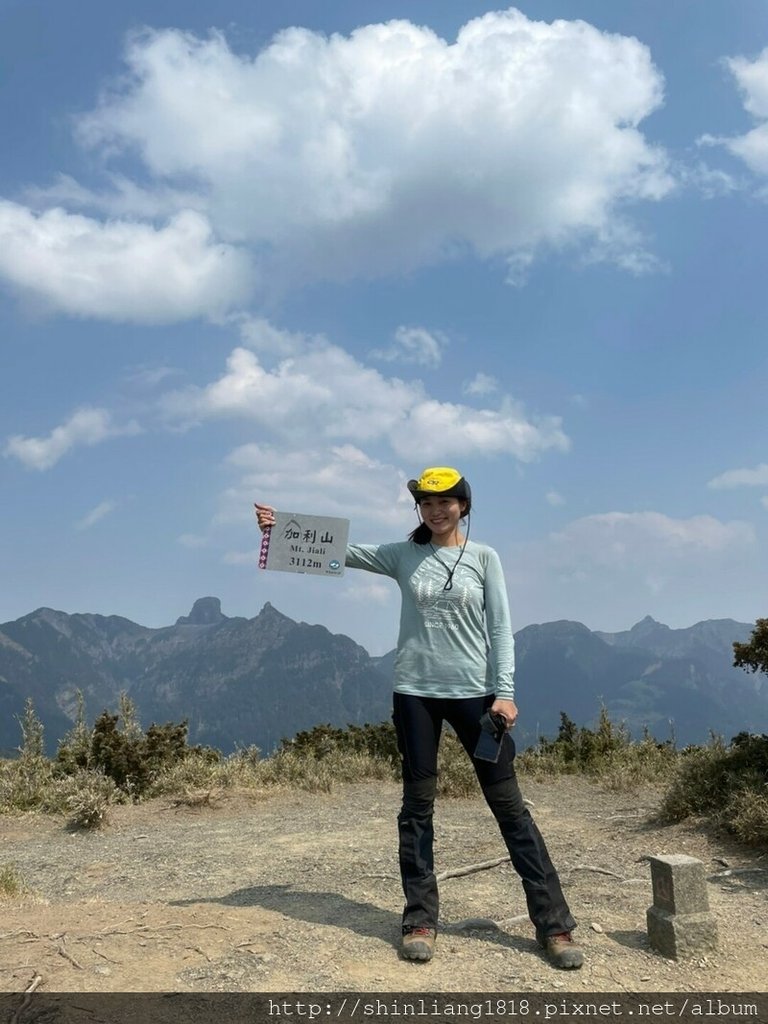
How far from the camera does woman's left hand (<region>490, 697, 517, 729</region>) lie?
377cm

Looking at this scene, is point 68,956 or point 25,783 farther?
point 25,783

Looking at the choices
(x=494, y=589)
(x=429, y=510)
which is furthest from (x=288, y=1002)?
(x=429, y=510)

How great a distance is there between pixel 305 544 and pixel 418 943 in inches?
88.0

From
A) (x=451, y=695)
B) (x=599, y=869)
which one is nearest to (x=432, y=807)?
(x=451, y=695)

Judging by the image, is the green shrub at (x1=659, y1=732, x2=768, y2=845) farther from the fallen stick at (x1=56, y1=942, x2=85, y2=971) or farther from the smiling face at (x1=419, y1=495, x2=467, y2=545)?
the fallen stick at (x1=56, y1=942, x2=85, y2=971)

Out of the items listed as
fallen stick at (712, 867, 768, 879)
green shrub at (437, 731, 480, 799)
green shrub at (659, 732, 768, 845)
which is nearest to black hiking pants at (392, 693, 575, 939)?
fallen stick at (712, 867, 768, 879)

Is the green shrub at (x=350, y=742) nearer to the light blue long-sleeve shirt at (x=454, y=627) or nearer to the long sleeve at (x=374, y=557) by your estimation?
the long sleeve at (x=374, y=557)

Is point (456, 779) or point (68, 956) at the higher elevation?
point (68, 956)

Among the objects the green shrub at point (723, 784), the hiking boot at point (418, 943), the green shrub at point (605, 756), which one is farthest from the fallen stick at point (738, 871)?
the green shrub at point (605, 756)

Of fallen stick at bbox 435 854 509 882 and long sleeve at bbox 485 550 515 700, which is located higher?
long sleeve at bbox 485 550 515 700

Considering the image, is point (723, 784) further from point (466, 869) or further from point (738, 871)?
point (466, 869)

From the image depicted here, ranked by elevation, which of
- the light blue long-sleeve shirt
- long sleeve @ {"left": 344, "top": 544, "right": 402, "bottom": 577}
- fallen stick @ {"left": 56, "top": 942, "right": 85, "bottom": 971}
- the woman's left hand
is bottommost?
fallen stick @ {"left": 56, "top": 942, "right": 85, "bottom": 971}

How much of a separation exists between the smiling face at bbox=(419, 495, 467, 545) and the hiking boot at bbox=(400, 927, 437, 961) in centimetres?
200

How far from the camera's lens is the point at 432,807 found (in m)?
3.72
